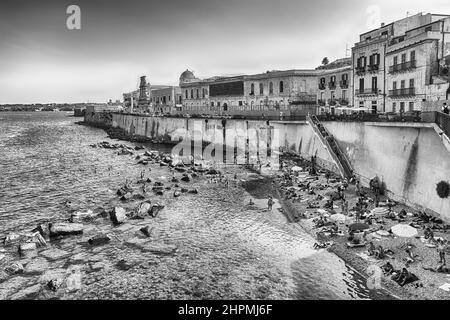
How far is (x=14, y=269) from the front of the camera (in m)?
21.7

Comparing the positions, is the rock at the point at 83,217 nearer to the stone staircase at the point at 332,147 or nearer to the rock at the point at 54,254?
the rock at the point at 54,254

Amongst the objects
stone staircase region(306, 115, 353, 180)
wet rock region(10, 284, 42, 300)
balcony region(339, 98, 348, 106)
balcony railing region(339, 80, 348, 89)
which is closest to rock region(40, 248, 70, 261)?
wet rock region(10, 284, 42, 300)

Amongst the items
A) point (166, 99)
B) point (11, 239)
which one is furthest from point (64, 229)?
point (166, 99)

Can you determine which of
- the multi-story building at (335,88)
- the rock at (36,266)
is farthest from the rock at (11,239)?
the multi-story building at (335,88)

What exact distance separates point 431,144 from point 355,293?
12.7 m

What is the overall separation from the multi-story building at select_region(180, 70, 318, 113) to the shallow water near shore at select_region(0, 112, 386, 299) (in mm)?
28340

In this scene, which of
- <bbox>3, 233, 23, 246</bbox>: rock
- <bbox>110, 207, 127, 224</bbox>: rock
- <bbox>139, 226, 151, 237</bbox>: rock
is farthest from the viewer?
<bbox>110, 207, 127, 224</bbox>: rock

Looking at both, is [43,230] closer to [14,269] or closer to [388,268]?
[14,269]

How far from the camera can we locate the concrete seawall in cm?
2498

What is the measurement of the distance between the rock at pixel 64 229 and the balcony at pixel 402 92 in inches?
1300

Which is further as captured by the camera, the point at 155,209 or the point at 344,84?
the point at 344,84

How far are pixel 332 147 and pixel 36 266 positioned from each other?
98.8ft

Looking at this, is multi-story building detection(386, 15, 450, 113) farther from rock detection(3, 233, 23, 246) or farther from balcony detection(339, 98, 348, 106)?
rock detection(3, 233, 23, 246)
